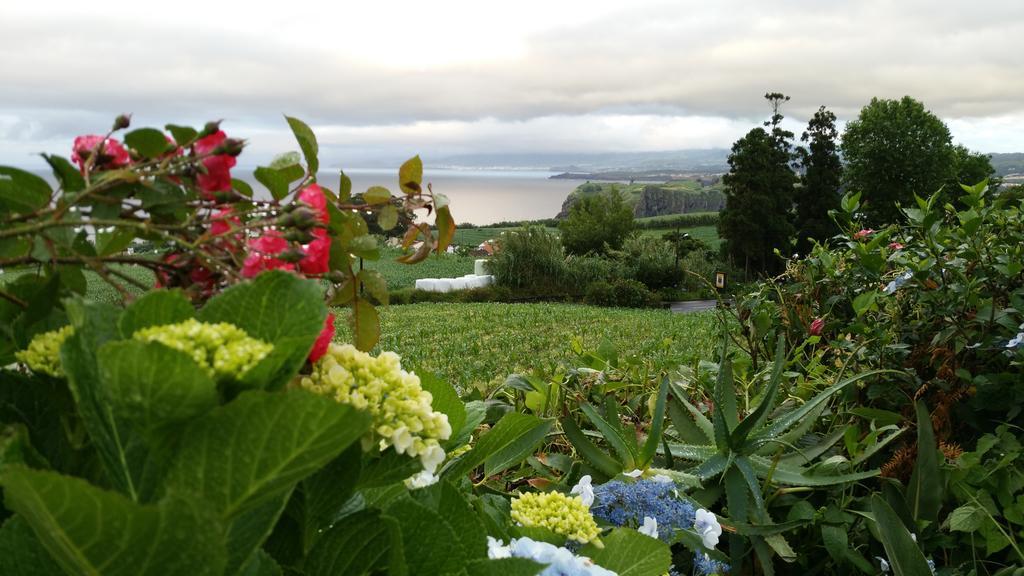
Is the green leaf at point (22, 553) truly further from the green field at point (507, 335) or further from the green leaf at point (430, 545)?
the green field at point (507, 335)

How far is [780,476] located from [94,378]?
1497mm

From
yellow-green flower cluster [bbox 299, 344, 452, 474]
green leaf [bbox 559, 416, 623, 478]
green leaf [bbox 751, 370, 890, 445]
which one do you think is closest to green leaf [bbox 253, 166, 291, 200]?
yellow-green flower cluster [bbox 299, 344, 452, 474]

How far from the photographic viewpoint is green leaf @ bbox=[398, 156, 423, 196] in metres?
1.06

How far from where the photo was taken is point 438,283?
22.1 m

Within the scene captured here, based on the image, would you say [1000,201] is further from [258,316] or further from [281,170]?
[258,316]

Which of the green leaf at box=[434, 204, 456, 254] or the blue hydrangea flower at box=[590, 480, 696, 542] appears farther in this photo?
the blue hydrangea flower at box=[590, 480, 696, 542]

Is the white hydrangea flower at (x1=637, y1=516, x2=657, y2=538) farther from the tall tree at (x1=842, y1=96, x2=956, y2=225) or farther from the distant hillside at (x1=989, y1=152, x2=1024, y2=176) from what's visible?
the distant hillside at (x1=989, y1=152, x2=1024, y2=176)

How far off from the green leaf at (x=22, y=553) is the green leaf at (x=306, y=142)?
0.45 m

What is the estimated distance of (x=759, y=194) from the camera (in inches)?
1388

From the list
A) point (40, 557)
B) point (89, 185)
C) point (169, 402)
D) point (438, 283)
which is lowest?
point (438, 283)

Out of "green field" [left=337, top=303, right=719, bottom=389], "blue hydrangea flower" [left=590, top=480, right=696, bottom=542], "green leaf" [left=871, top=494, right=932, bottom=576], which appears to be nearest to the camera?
"blue hydrangea flower" [left=590, top=480, right=696, bottom=542]

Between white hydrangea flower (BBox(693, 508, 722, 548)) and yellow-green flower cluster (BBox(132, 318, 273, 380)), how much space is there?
985 mm

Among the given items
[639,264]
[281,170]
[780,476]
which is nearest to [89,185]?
[281,170]

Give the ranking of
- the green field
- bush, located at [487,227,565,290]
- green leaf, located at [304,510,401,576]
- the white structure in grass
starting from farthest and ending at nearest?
bush, located at [487,227,565,290] < the white structure in grass < the green field < green leaf, located at [304,510,401,576]
